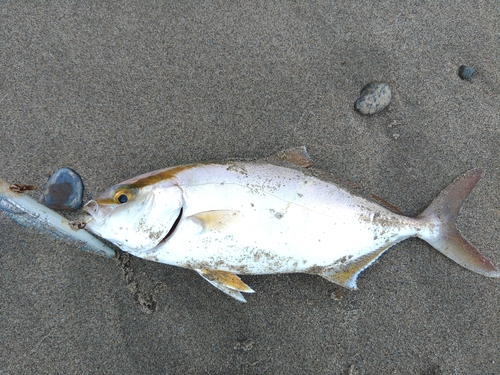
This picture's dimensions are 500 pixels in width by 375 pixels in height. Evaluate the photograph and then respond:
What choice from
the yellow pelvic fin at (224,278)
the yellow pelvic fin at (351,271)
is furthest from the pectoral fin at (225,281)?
the yellow pelvic fin at (351,271)

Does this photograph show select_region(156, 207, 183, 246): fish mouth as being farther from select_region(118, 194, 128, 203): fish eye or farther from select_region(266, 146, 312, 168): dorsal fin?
select_region(266, 146, 312, 168): dorsal fin

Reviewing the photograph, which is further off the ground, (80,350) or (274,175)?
(274,175)

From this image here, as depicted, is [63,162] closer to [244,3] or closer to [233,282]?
[233,282]

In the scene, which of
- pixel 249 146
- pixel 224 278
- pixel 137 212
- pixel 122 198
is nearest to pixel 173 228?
pixel 137 212

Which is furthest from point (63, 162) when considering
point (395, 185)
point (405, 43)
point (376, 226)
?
point (405, 43)

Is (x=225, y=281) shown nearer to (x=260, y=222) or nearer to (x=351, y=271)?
→ (x=260, y=222)

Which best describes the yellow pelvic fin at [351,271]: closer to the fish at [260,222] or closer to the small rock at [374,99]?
the fish at [260,222]

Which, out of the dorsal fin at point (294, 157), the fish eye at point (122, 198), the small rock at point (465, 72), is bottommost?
the fish eye at point (122, 198)
